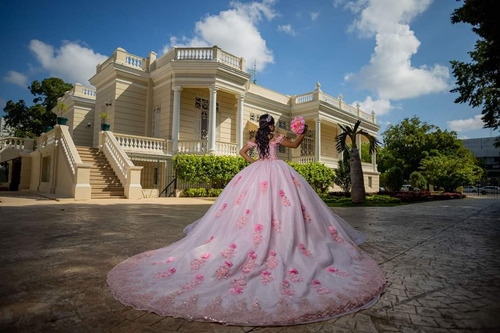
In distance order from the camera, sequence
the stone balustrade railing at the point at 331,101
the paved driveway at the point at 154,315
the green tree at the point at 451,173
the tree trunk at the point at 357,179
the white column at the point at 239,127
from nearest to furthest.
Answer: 1. the paved driveway at the point at 154,315
2. the tree trunk at the point at 357,179
3. the white column at the point at 239,127
4. the stone balustrade railing at the point at 331,101
5. the green tree at the point at 451,173

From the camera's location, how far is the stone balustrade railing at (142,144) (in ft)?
48.3

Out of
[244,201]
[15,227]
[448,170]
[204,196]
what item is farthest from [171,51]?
[448,170]

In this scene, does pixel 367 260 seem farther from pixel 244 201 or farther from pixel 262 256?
pixel 244 201

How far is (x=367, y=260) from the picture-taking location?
296cm

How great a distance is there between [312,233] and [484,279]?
1685mm

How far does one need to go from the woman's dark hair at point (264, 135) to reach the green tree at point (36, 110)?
110ft

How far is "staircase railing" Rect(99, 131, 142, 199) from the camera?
1227cm

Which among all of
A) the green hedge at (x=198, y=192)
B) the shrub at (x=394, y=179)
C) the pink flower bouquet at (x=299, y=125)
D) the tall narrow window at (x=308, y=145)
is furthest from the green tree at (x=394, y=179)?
the pink flower bouquet at (x=299, y=125)

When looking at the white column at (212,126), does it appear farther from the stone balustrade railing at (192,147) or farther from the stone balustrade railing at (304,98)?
the stone balustrade railing at (304,98)

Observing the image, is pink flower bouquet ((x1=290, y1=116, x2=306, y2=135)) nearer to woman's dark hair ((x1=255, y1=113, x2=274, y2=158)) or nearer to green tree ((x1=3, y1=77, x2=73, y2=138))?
woman's dark hair ((x1=255, y1=113, x2=274, y2=158))

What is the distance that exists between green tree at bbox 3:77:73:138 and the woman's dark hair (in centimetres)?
3349

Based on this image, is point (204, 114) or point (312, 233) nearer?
point (312, 233)

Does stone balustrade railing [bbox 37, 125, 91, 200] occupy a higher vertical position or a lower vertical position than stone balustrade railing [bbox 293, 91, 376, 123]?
lower

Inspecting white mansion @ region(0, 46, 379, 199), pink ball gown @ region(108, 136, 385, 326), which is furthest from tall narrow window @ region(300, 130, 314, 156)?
pink ball gown @ region(108, 136, 385, 326)
